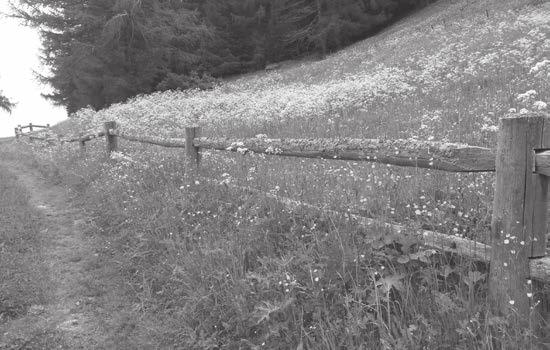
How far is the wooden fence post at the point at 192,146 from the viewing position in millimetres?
7645

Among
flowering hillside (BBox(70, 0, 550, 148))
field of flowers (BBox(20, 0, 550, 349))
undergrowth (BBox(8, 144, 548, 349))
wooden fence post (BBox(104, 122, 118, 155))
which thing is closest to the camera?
undergrowth (BBox(8, 144, 548, 349))

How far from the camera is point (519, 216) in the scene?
2.92 metres

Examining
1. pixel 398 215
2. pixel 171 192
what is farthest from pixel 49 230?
pixel 398 215

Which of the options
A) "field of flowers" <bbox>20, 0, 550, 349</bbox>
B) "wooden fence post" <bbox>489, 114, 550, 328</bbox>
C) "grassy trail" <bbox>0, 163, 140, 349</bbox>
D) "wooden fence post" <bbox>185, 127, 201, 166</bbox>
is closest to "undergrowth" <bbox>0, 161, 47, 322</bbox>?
"grassy trail" <bbox>0, 163, 140, 349</bbox>

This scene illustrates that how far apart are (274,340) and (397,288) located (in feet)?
3.61

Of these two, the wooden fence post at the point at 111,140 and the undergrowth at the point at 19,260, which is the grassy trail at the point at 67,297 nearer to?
the undergrowth at the point at 19,260

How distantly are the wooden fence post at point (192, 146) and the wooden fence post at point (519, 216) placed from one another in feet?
18.0

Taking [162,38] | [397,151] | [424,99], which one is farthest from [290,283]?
[162,38]

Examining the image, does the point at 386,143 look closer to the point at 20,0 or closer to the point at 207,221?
the point at 207,221

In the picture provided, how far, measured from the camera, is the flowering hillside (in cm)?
811

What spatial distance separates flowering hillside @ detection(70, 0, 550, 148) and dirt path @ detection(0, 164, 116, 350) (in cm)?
497

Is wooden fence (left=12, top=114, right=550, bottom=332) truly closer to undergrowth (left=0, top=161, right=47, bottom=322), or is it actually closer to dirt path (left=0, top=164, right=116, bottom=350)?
dirt path (left=0, top=164, right=116, bottom=350)

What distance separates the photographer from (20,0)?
94.5ft

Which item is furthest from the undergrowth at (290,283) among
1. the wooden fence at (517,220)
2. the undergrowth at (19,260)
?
the undergrowth at (19,260)
